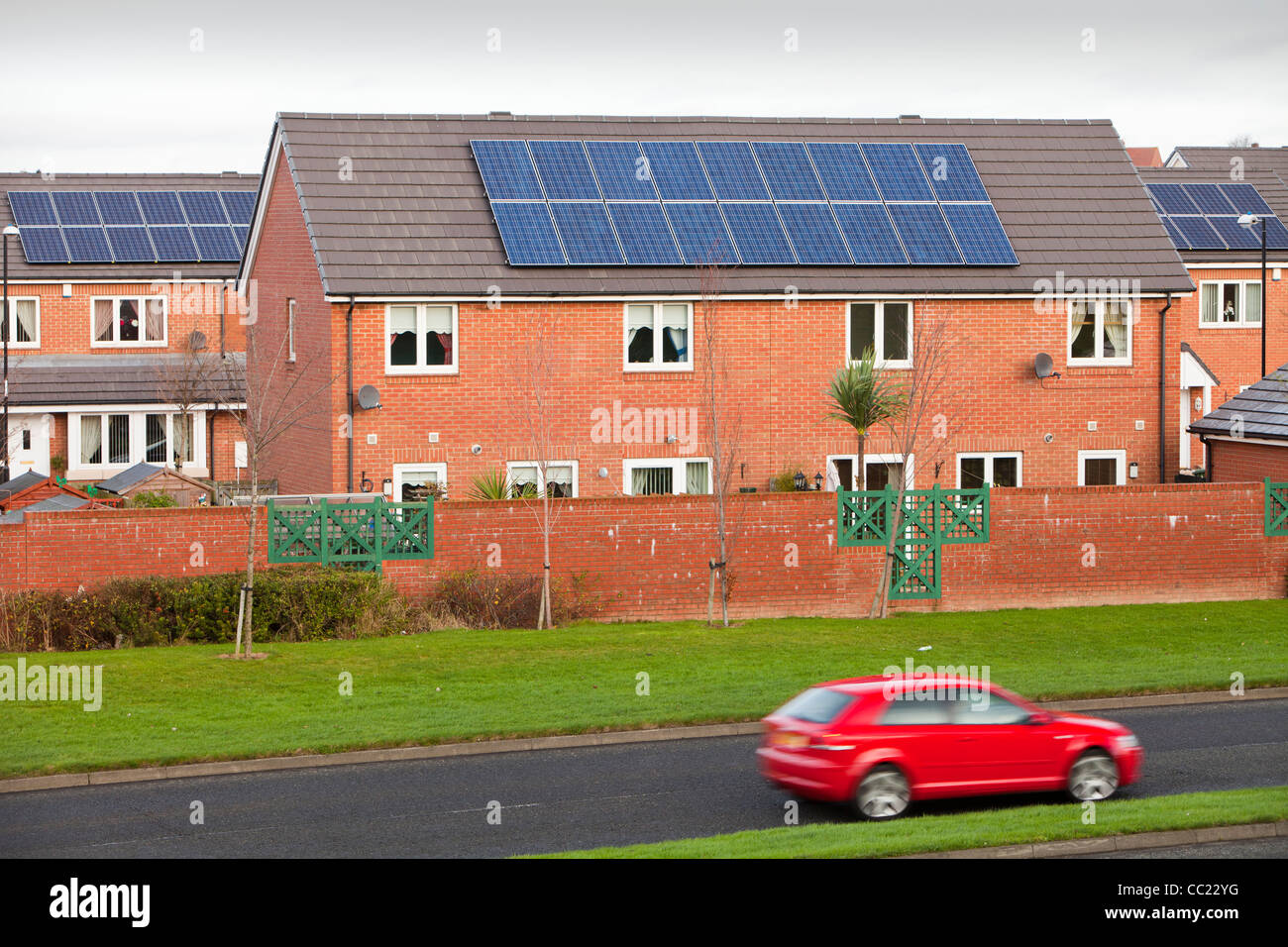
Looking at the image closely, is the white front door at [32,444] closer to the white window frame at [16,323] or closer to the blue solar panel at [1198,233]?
the white window frame at [16,323]

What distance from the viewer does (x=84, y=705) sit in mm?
18219

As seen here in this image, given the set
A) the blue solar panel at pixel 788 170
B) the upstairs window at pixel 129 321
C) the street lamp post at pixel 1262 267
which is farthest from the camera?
the upstairs window at pixel 129 321

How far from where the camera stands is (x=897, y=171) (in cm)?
Result: 3406

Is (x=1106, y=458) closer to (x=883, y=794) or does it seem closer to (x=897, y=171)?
(x=897, y=171)

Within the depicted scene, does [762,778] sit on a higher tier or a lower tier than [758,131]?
lower

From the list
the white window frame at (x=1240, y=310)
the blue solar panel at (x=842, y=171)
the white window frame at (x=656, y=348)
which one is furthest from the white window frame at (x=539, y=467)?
the white window frame at (x=1240, y=310)

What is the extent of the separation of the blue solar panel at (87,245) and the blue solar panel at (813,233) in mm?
23122

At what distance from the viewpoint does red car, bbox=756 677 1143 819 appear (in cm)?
1408

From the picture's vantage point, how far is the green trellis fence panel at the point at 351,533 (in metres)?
24.3

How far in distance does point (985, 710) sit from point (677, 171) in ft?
67.1

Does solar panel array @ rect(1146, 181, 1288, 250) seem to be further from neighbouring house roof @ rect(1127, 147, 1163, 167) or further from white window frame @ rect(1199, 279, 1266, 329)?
neighbouring house roof @ rect(1127, 147, 1163, 167)
